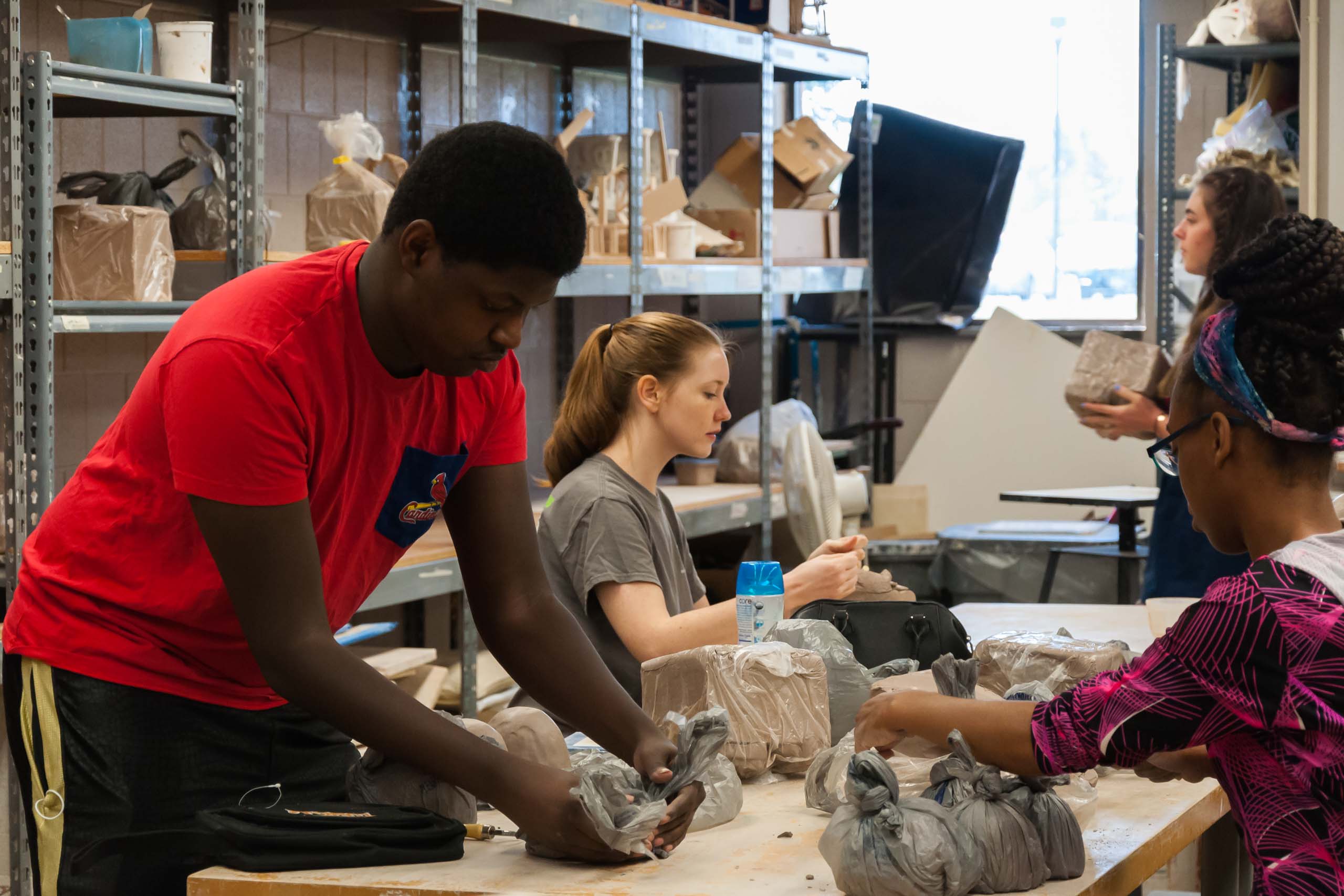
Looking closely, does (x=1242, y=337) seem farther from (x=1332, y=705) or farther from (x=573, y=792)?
(x=573, y=792)

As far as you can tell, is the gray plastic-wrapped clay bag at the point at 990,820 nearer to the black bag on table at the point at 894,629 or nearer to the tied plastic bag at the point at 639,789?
the tied plastic bag at the point at 639,789

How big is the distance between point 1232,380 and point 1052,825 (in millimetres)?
477

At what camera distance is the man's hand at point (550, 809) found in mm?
1444

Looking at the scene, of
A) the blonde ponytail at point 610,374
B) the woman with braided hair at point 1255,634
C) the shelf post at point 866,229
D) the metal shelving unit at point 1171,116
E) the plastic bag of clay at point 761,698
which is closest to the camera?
the woman with braided hair at point 1255,634

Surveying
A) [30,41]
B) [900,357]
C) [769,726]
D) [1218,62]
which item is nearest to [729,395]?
[900,357]

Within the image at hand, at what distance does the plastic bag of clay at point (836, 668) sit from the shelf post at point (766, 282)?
3.33 meters

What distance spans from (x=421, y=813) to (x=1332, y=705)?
0.89m

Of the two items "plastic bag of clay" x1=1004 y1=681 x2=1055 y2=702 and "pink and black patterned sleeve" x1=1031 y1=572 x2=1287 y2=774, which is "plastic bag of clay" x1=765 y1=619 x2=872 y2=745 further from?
"pink and black patterned sleeve" x1=1031 y1=572 x2=1287 y2=774

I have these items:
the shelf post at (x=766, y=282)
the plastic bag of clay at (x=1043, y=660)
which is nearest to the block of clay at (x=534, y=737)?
the plastic bag of clay at (x=1043, y=660)

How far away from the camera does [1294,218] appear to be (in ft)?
4.99

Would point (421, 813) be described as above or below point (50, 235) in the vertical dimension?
below

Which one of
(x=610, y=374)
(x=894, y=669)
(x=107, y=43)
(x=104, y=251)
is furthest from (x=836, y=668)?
(x=107, y=43)

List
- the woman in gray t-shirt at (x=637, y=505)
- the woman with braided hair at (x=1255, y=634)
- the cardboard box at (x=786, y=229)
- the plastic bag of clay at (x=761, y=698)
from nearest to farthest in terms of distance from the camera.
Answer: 1. the woman with braided hair at (x=1255, y=634)
2. the plastic bag of clay at (x=761, y=698)
3. the woman in gray t-shirt at (x=637, y=505)
4. the cardboard box at (x=786, y=229)

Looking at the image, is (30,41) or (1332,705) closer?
(1332,705)
